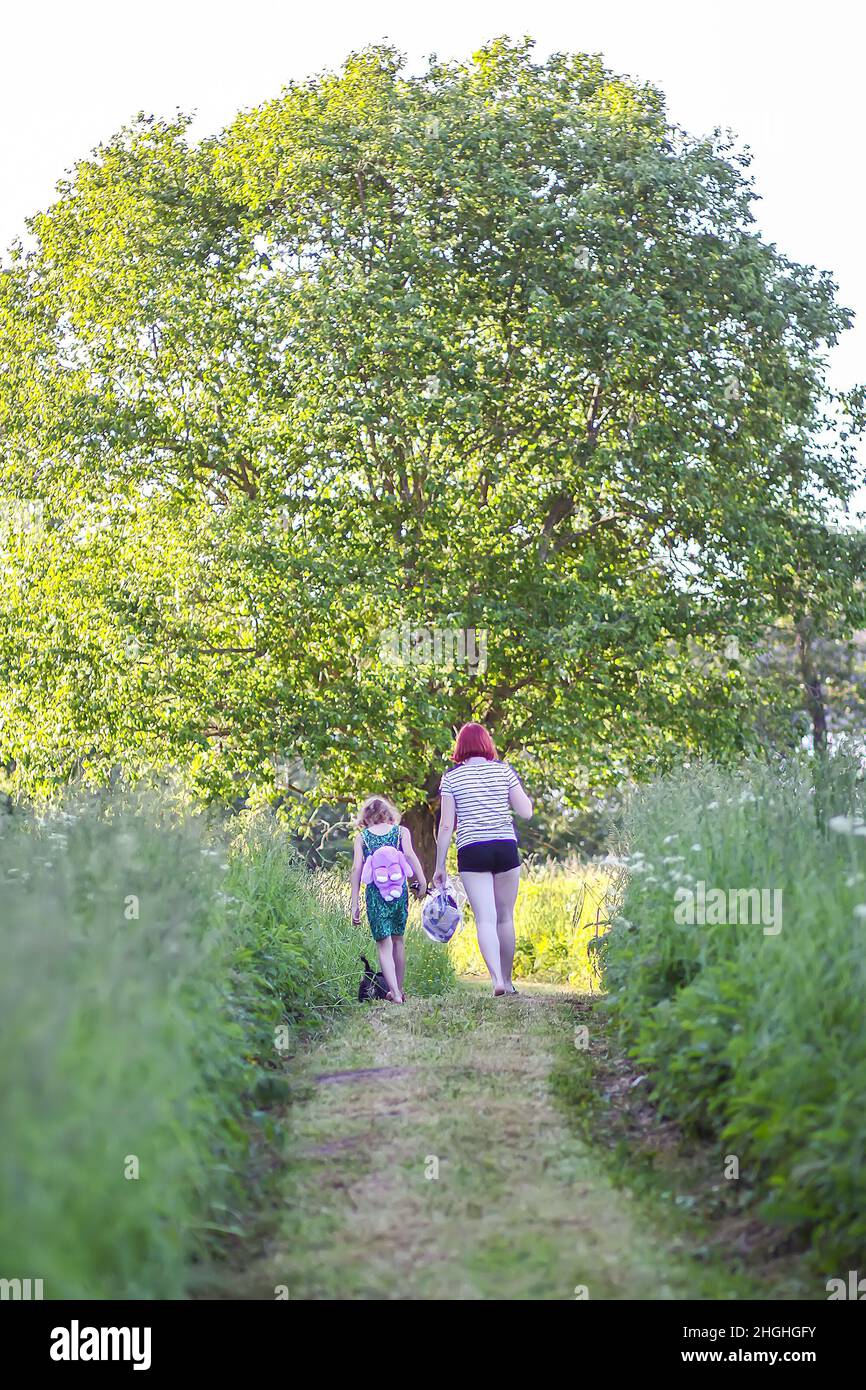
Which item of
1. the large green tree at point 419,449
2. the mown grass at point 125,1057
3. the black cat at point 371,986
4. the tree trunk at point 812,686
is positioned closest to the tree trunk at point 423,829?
the large green tree at point 419,449

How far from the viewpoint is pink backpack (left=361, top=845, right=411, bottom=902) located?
9.65 meters

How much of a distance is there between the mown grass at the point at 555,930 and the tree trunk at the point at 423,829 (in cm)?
126

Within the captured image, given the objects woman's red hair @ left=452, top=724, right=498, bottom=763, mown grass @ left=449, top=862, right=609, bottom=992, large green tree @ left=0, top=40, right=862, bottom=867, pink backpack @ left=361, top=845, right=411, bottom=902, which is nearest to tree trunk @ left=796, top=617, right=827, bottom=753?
large green tree @ left=0, top=40, right=862, bottom=867

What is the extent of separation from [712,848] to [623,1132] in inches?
65.3

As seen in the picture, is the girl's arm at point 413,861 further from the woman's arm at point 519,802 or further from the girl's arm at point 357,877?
the woman's arm at point 519,802

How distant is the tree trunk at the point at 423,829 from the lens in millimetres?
17938

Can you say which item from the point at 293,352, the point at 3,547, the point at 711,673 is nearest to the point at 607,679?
the point at 711,673

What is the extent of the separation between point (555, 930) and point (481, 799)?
6.13 meters

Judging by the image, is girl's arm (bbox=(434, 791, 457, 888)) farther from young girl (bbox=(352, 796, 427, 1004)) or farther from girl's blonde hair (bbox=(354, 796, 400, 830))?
girl's blonde hair (bbox=(354, 796, 400, 830))

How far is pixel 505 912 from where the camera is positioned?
9.84m

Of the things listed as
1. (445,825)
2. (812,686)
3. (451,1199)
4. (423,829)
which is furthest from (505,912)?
(812,686)

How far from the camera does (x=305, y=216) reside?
1708 centimetres
